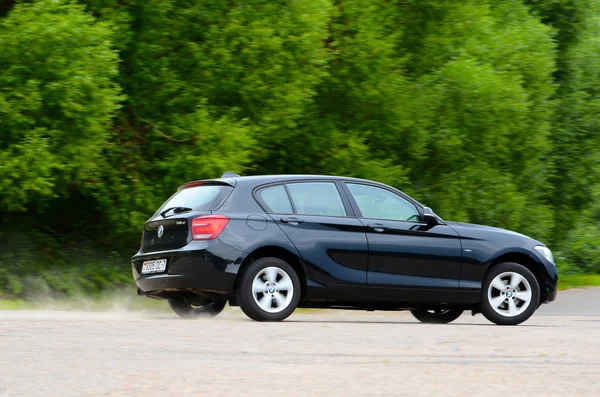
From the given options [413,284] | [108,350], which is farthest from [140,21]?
[108,350]

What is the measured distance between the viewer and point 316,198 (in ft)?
38.4

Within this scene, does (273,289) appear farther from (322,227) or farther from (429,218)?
(429,218)

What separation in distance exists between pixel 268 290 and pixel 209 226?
87 centimetres

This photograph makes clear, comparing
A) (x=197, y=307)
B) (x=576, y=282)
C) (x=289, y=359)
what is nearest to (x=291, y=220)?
(x=197, y=307)

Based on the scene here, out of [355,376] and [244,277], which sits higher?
[355,376]

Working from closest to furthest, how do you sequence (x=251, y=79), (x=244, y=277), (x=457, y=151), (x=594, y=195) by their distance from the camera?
(x=244, y=277) → (x=251, y=79) → (x=457, y=151) → (x=594, y=195)

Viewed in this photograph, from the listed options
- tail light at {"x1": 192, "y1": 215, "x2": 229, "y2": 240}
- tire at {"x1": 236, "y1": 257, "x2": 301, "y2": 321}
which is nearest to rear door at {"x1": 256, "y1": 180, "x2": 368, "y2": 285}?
tire at {"x1": 236, "y1": 257, "x2": 301, "y2": 321}

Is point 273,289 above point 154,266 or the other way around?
above

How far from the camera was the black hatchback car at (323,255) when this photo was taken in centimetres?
1109

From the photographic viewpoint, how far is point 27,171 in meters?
16.7

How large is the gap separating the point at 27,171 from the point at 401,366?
10.1 metres

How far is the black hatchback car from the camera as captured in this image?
11.1m

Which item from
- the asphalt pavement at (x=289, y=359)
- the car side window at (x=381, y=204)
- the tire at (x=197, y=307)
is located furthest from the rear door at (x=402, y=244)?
the tire at (x=197, y=307)

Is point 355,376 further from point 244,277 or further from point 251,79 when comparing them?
point 251,79
